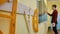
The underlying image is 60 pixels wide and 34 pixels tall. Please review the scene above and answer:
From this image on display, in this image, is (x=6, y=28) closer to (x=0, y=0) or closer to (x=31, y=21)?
(x=0, y=0)

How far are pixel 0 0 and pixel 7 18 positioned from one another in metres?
0.15

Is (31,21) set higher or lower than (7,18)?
lower

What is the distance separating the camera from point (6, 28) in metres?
1.01

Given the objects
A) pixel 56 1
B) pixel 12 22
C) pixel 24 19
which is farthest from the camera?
pixel 56 1

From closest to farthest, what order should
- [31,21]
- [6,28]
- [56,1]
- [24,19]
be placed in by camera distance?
[6,28]
[24,19]
[31,21]
[56,1]

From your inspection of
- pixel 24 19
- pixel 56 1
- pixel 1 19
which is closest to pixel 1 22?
pixel 1 19

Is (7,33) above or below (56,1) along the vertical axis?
below

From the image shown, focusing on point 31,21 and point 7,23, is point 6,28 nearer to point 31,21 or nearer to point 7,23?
point 7,23

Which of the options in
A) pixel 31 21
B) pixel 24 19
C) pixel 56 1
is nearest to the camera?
pixel 24 19

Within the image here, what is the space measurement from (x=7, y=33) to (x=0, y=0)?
0.27m

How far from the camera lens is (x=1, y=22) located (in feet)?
3.22

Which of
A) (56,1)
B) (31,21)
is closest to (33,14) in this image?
(31,21)

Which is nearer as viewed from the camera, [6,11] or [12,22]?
[12,22]

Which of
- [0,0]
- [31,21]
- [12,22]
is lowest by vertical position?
[31,21]
